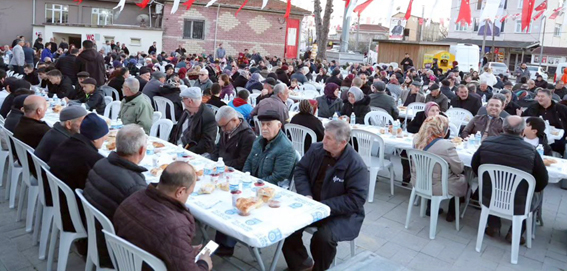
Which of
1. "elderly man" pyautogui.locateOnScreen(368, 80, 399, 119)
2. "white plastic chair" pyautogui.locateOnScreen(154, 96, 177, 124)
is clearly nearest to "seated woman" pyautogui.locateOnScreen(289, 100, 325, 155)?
"elderly man" pyautogui.locateOnScreen(368, 80, 399, 119)

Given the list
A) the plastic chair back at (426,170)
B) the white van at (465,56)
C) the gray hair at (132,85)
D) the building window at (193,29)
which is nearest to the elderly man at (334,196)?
the plastic chair back at (426,170)

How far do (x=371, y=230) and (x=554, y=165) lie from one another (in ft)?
6.77

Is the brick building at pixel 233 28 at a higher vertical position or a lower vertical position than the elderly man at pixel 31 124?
higher

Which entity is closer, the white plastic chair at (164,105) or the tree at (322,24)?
the white plastic chair at (164,105)

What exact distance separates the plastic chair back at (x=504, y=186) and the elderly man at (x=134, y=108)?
12.9 ft

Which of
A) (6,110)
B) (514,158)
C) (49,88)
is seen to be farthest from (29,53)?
(514,158)

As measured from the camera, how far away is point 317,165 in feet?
12.1

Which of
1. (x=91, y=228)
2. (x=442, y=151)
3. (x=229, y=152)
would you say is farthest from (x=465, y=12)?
(x=91, y=228)

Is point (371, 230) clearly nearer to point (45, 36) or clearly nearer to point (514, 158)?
point (514, 158)

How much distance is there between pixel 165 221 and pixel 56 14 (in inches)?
1072

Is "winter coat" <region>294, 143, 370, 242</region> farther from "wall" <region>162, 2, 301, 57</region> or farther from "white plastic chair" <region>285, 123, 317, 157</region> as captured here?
"wall" <region>162, 2, 301, 57</region>

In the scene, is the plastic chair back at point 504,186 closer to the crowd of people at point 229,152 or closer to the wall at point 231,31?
the crowd of people at point 229,152

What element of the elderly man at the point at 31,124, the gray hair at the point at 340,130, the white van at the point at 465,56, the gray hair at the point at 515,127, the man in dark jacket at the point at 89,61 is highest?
the white van at the point at 465,56

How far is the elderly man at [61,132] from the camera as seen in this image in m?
3.76
